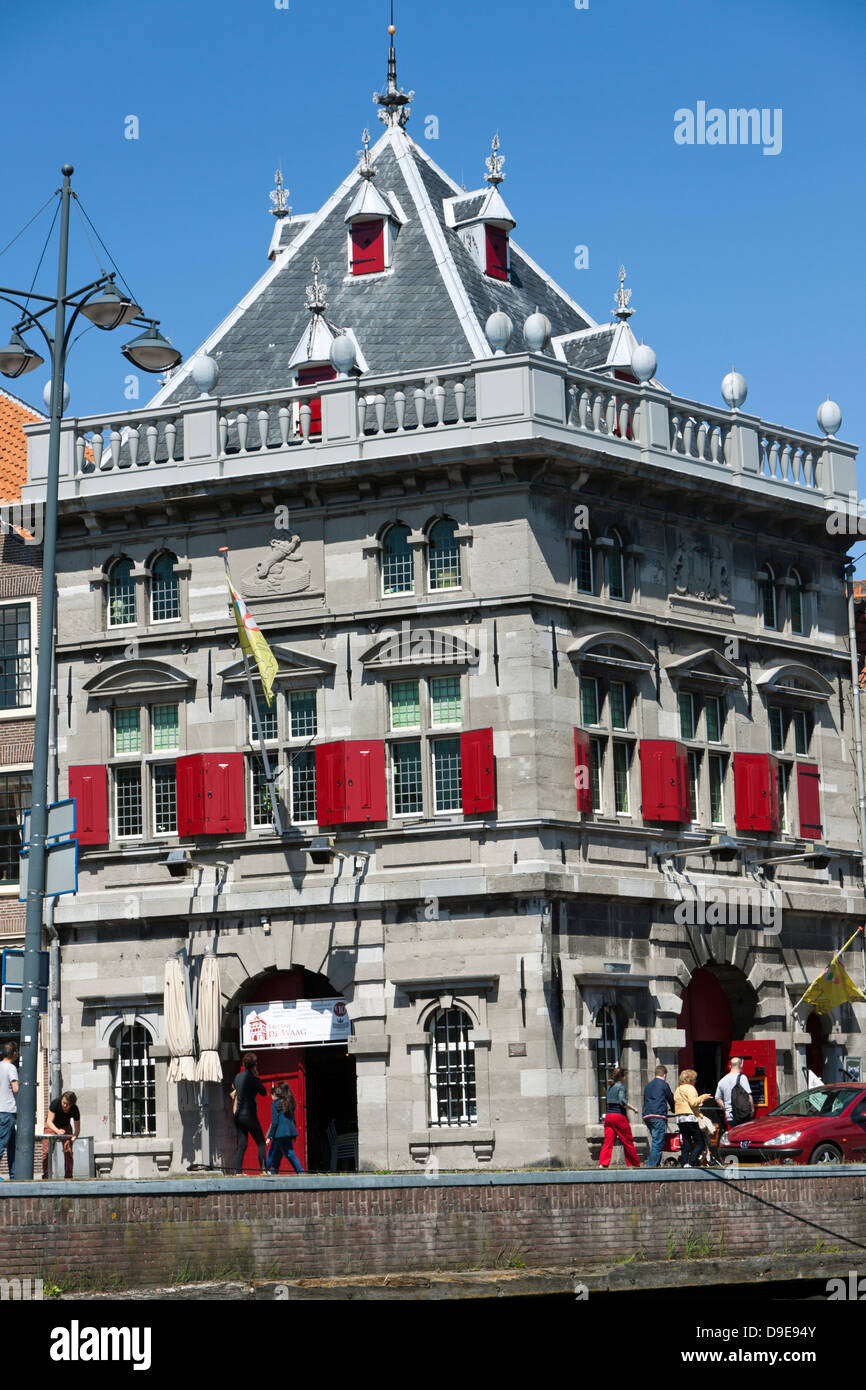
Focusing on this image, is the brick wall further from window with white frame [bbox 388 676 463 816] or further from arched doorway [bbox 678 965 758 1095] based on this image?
arched doorway [bbox 678 965 758 1095]

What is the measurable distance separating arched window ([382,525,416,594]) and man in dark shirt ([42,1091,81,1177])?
32.7 feet

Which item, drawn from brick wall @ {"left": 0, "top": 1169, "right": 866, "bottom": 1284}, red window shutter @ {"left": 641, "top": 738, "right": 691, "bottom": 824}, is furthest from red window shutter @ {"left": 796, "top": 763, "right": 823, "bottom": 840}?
brick wall @ {"left": 0, "top": 1169, "right": 866, "bottom": 1284}

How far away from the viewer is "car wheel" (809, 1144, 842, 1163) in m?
36.7

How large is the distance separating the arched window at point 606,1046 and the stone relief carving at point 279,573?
8712 mm

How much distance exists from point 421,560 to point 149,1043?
9.37 metres

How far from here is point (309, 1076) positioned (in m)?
43.1

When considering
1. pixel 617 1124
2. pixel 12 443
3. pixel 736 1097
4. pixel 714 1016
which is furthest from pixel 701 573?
pixel 12 443

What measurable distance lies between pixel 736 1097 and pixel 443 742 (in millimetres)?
7398

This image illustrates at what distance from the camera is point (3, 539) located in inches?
1807

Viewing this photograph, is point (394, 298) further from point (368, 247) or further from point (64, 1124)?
point (64, 1124)

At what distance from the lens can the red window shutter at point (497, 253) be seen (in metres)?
47.8
